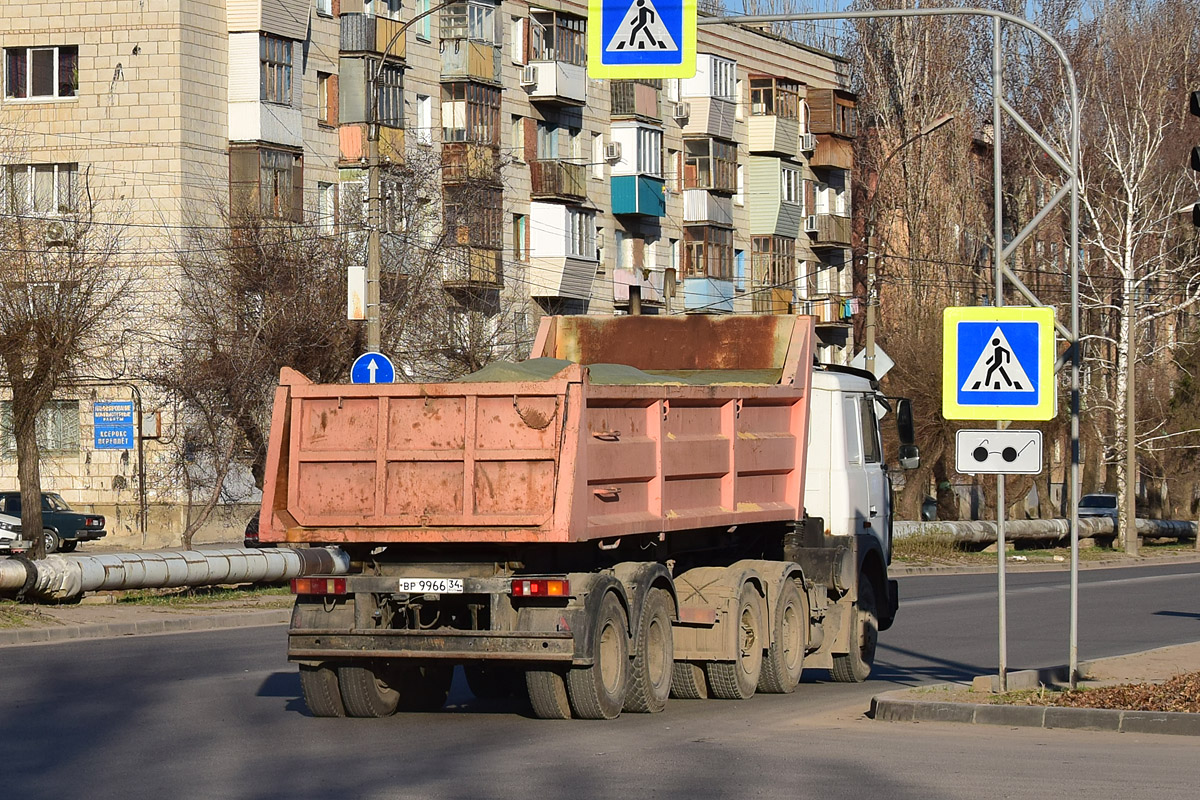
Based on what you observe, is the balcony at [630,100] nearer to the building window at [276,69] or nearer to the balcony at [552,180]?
the balcony at [552,180]

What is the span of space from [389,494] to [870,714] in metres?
3.70

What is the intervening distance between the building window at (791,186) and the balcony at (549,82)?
15678mm

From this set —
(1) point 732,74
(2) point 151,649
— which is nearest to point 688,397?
(2) point 151,649

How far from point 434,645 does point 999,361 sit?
439 cm

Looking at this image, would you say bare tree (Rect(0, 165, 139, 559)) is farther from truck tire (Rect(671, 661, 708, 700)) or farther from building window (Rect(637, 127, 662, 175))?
building window (Rect(637, 127, 662, 175))

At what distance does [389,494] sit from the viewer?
12211mm

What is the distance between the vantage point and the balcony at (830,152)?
2886 inches

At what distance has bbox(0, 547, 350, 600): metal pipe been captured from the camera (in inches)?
868

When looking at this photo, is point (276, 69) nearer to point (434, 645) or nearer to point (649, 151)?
point (649, 151)

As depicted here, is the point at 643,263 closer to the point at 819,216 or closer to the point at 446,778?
the point at 819,216

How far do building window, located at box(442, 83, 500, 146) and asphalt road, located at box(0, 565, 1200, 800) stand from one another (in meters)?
36.0

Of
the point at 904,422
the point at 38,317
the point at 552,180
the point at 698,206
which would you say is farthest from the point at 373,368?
the point at 698,206

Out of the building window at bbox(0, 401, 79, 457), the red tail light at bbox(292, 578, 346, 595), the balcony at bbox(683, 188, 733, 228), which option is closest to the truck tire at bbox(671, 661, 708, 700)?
the red tail light at bbox(292, 578, 346, 595)

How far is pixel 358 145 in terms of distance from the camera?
159ft
